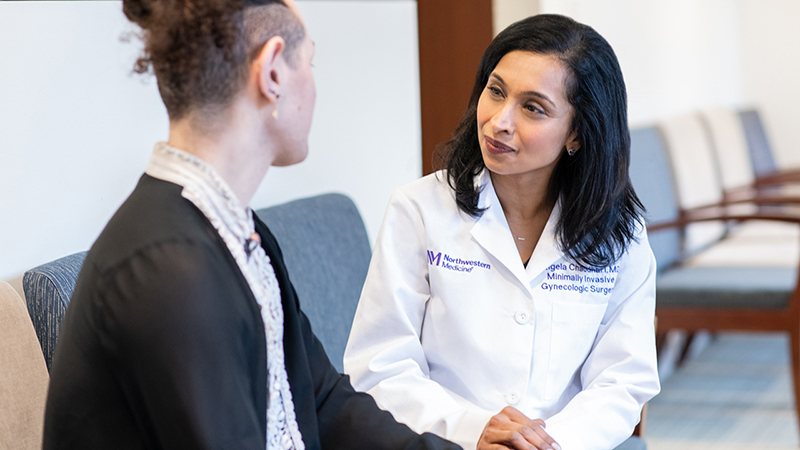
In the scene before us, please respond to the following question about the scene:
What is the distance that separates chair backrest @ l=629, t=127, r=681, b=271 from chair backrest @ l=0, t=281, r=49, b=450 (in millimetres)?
2315

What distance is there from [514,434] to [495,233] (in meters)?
0.40

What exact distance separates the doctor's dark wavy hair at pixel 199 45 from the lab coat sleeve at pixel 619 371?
873mm

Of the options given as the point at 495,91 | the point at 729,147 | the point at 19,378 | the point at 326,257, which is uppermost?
the point at 495,91

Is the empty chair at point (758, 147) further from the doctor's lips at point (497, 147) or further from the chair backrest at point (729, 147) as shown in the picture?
the doctor's lips at point (497, 147)

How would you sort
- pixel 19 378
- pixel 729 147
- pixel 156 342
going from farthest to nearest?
pixel 729 147 < pixel 19 378 < pixel 156 342

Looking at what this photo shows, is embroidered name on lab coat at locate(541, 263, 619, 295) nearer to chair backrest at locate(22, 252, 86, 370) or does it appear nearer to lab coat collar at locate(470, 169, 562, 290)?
lab coat collar at locate(470, 169, 562, 290)

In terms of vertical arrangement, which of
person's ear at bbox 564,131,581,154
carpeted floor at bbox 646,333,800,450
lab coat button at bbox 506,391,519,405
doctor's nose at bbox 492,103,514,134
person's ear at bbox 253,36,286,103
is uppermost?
person's ear at bbox 253,36,286,103

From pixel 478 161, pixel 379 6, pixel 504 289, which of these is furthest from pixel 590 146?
pixel 379 6

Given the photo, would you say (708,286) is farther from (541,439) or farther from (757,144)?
(757,144)

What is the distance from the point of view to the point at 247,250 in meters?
0.86

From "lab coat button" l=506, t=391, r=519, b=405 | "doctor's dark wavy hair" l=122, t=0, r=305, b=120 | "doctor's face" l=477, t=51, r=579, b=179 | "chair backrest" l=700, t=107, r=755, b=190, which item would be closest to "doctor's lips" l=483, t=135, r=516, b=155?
"doctor's face" l=477, t=51, r=579, b=179

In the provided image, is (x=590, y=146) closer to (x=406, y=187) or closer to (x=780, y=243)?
(x=406, y=187)

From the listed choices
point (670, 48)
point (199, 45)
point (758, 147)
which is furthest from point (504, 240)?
point (758, 147)

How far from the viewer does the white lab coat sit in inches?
56.6
